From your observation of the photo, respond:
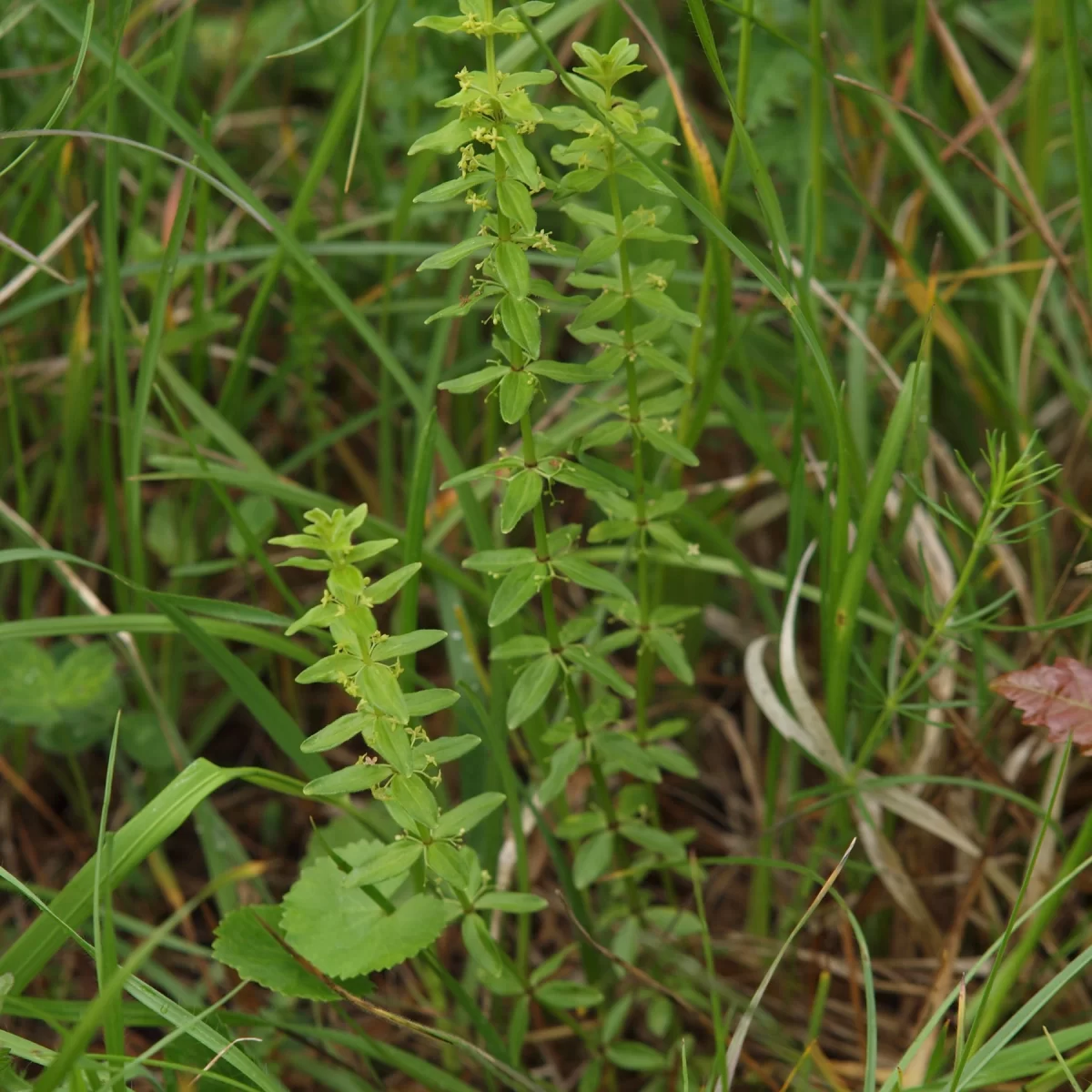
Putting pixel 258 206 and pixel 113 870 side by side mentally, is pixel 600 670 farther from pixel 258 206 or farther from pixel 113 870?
pixel 258 206

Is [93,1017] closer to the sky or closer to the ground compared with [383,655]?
closer to the ground

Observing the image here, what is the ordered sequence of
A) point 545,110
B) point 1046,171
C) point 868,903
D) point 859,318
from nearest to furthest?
point 545,110, point 868,903, point 859,318, point 1046,171

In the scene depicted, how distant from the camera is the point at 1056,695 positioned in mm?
1488

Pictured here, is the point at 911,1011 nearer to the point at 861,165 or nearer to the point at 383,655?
the point at 383,655

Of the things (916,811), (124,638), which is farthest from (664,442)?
(124,638)

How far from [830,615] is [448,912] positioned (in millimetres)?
630

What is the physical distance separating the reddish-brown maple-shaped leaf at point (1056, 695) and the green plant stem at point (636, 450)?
0.46 meters

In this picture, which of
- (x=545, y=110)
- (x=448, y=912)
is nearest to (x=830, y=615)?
(x=448, y=912)

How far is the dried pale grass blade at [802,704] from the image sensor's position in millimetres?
1694

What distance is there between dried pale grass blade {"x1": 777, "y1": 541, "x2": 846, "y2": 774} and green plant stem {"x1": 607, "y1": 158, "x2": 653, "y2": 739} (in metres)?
0.19

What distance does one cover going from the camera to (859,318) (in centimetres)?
220

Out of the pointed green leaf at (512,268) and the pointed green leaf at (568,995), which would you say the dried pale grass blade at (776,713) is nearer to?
the pointed green leaf at (568,995)

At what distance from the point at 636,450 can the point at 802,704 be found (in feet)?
1.50

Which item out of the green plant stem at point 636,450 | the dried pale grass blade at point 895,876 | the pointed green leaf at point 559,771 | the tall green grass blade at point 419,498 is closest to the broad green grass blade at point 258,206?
the tall green grass blade at point 419,498
